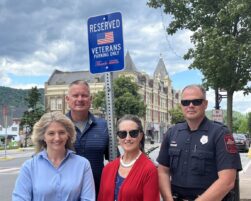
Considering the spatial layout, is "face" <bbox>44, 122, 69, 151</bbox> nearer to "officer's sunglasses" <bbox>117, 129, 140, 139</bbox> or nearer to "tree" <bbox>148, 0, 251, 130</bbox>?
"officer's sunglasses" <bbox>117, 129, 140, 139</bbox>

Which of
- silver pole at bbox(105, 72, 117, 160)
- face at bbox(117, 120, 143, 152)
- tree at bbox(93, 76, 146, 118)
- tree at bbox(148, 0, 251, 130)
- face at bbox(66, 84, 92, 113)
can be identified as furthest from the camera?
tree at bbox(93, 76, 146, 118)

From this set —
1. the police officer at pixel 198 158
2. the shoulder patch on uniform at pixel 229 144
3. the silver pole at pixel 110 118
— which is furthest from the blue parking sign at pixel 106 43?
the shoulder patch on uniform at pixel 229 144

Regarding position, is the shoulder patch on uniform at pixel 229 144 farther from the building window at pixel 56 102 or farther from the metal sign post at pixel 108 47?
the building window at pixel 56 102

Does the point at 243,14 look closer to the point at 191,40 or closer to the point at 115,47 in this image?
the point at 191,40

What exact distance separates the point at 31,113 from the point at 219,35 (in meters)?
54.7

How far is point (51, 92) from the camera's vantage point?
287 ft

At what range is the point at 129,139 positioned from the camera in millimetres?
3693

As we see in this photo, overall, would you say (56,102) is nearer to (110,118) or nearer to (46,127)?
(110,118)

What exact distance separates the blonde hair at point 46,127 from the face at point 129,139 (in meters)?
0.40

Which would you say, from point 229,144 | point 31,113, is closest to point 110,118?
point 229,144

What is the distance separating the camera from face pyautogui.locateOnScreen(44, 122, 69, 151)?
359 cm

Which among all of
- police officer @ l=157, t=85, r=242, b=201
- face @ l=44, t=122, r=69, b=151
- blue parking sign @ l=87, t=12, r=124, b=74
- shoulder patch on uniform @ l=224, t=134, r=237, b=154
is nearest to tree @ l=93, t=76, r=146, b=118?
blue parking sign @ l=87, t=12, r=124, b=74

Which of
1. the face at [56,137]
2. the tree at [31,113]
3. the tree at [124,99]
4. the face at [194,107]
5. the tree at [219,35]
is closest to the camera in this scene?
the face at [56,137]

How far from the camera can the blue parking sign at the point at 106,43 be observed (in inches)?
184
